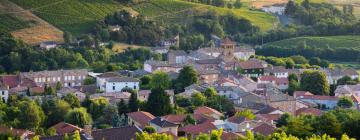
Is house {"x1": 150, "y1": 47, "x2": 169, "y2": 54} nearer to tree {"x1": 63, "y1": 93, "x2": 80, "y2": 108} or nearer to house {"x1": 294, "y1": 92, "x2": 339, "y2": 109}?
house {"x1": 294, "y1": 92, "x2": 339, "y2": 109}

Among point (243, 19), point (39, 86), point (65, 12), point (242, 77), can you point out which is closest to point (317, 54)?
point (243, 19)

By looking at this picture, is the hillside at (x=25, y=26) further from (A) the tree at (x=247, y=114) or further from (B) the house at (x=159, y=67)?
(A) the tree at (x=247, y=114)

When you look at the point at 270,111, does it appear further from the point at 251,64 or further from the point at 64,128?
the point at 251,64

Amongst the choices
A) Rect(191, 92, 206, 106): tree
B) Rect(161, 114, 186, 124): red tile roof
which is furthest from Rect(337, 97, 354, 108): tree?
Rect(161, 114, 186, 124): red tile roof

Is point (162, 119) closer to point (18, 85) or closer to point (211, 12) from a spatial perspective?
point (18, 85)

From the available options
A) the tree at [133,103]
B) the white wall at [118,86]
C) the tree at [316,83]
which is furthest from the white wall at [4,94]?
the tree at [316,83]

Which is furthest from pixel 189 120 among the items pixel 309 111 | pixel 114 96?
pixel 114 96
